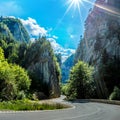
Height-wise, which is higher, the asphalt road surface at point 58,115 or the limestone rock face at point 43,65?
the limestone rock face at point 43,65

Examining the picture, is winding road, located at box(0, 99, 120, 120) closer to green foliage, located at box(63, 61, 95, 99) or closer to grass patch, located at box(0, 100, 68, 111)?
grass patch, located at box(0, 100, 68, 111)

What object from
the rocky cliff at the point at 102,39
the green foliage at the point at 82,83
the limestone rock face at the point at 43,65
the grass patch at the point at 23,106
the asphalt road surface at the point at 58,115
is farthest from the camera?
the limestone rock face at the point at 43,65

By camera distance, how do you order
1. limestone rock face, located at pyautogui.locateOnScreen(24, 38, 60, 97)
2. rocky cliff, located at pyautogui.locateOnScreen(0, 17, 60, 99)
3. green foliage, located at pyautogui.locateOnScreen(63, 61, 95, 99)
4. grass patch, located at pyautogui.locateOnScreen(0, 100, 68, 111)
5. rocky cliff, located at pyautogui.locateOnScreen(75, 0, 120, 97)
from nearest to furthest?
grass patch, located at pyautogui.locateOnScreen(0, 100, 68, 111), green foliage, located at pyautogui.locateOnScreen(63, 61, 95, 99), rocky cliff, located at pyautogui.locateOnScreen(75, 0, 120, 97), rocky cliff, located at pyautogui.locateOnScreen(0, 17, 60, 99), limestone rock face, located at pyautogui.locateOnScreen(24, 38, 60, 97)

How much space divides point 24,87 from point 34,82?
98.1ft

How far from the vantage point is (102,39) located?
119m

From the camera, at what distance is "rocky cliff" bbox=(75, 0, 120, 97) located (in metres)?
105

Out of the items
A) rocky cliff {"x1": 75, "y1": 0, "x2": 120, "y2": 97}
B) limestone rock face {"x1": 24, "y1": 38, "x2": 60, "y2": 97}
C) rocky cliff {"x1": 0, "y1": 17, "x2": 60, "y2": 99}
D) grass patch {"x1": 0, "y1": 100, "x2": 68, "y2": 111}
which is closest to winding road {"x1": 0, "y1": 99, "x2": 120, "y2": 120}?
grass patch {"x1": 0, "y1": 100, "x2": 68, "y2": 111}

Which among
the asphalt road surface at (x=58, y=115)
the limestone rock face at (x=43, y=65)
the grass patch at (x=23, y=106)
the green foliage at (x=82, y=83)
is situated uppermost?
the limestone rock face at (x=43, y=65)

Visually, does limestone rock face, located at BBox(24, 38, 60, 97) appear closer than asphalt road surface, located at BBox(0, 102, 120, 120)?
No

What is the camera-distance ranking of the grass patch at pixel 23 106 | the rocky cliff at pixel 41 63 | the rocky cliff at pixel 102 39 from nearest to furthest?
the grass patch at pixel 23 106, the rocky cliff at pixel 102 39, the rocky cliff at pixel 41 63

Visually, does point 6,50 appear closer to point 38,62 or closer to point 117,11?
point 38,62

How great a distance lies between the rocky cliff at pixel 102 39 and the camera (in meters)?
105

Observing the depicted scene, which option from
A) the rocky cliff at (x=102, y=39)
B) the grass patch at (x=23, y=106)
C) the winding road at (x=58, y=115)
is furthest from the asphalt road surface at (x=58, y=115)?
the rocky cliff at (x=102, y=39)

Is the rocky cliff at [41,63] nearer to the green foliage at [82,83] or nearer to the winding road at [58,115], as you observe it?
the green foliage at [82,83]
